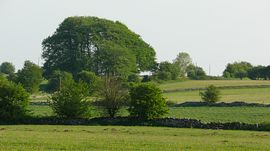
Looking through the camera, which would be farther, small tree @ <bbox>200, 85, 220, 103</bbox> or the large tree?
the large tree

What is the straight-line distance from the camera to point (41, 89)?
5207 inches

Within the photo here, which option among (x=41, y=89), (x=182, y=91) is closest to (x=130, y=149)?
(x=182, y=91)

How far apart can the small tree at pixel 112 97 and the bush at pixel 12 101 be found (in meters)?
8.80

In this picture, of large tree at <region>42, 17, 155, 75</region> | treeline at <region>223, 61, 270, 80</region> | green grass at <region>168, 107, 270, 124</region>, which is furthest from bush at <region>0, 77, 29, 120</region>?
treeline at <region>223, 61, 270, 80</region>

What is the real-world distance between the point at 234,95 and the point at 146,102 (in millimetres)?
42620

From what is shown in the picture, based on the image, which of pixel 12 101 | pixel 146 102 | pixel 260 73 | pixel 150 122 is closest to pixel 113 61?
pixel 260 73

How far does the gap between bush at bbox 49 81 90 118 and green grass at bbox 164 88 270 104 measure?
2938cm

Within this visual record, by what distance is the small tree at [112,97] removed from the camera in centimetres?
6350

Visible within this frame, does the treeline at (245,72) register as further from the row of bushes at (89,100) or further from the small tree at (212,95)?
the row of bushes at (89,100)

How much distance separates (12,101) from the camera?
62.2 metres

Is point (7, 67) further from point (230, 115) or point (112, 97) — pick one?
point (230, 115)

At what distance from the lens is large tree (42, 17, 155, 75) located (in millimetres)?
137875

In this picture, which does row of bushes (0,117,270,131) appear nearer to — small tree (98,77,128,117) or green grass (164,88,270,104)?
small tree (98,77,128,117)

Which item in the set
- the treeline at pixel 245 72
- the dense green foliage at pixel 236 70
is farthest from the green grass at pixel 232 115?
the dense green foliage at pixel 236 70
